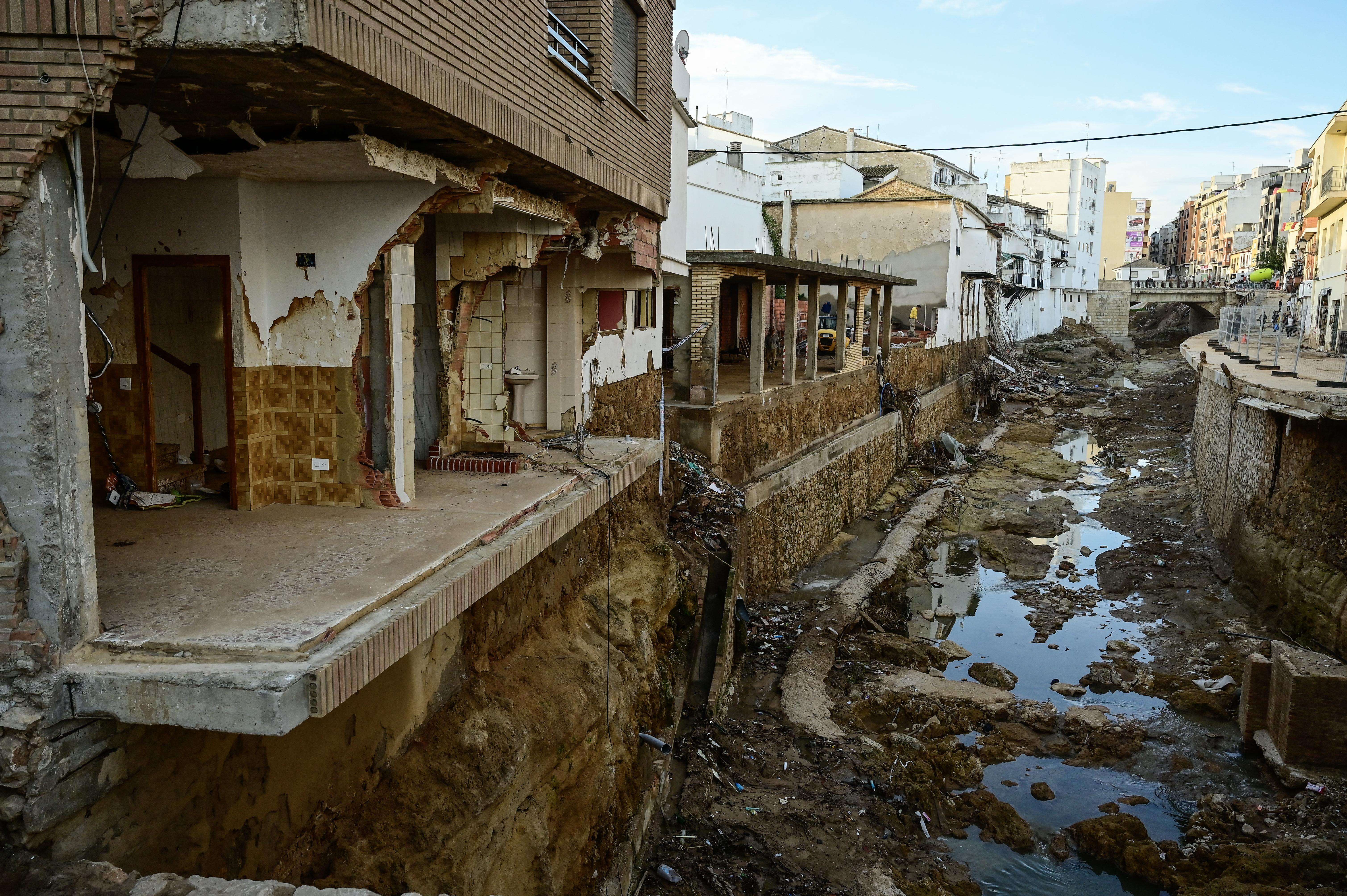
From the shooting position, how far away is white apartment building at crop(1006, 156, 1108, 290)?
77.9 m

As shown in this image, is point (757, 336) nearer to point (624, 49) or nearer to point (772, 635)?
point (772, 635)

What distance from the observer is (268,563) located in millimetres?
5137

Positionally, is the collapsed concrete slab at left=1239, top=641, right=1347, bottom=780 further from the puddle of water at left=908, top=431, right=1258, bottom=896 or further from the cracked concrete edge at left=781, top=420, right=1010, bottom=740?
the cracked concrete edge at left=781, top=420, right=1010, bottom=740

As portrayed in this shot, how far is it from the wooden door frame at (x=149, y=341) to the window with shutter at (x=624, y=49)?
455 centimetres

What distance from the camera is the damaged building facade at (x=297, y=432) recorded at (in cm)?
370

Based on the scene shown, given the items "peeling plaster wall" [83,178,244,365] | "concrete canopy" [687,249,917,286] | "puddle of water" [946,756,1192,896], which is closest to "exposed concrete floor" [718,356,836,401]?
"concrete canopy" [687,249,917,286]

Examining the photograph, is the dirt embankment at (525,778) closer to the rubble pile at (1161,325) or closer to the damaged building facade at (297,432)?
the damaged building facade at (297,432)

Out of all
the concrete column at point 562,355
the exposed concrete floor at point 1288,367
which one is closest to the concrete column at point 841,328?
the exposed concrete floor at point 1288,367

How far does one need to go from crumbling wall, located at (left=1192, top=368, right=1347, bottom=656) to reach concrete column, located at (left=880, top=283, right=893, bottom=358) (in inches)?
416

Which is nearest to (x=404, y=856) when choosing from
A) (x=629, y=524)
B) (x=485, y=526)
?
(x=485, y=526)

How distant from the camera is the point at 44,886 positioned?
3.49 meters

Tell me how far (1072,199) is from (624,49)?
7799 cm

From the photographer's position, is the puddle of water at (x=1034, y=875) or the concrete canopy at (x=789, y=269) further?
the concrete canopy at (x=789, y=269)

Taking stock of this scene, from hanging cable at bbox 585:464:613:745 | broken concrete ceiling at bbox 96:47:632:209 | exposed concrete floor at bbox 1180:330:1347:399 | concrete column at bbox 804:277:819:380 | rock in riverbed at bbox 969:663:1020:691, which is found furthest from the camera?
concrete column at bbox 804:277:819:380
